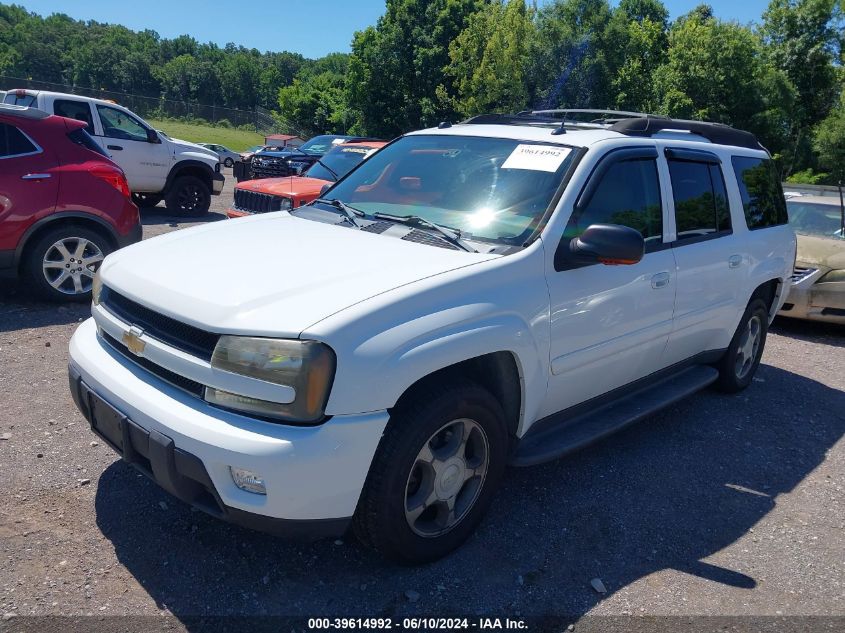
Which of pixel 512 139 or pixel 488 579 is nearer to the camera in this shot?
pixel 488 579

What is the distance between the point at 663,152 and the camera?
4.17 m

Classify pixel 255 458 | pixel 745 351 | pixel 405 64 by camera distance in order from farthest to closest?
pixel 405 64 < pixel 745 351 < pixel 255 458

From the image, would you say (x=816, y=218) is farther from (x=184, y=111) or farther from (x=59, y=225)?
(x=184, y=111)

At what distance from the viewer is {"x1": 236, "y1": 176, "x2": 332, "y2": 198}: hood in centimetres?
785

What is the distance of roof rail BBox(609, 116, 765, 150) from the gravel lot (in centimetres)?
198

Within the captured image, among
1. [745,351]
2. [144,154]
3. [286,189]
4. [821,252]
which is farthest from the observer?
[144,154]

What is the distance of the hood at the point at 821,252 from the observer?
758cm

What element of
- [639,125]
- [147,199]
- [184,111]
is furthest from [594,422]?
[184,111]

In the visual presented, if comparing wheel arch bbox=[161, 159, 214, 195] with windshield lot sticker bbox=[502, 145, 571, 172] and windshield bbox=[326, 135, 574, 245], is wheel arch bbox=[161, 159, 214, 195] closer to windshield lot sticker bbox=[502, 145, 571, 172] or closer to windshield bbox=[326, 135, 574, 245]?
windshield bbox=[326, 135, 574, 245]

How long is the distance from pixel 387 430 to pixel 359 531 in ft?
1.50

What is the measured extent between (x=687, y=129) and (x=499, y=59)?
2882cm

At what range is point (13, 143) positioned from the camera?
6105 millimetres

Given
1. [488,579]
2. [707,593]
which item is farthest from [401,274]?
[707,593]

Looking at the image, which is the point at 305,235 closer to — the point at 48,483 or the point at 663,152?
the point at 48,483
